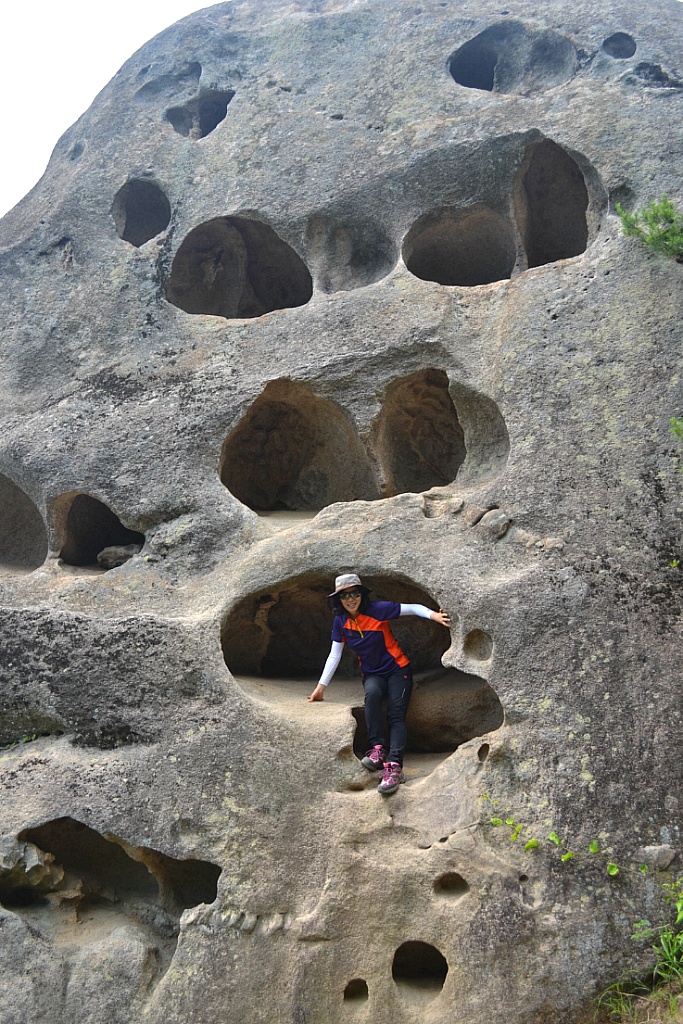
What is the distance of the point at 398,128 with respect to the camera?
29.9 ft

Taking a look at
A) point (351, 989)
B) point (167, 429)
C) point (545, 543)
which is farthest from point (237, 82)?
point (351, 989)

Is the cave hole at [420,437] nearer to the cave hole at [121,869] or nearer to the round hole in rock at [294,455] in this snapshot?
the round hole in rock at [294,455]

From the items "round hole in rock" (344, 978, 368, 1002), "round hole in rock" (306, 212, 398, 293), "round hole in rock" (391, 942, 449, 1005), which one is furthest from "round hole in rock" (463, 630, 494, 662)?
"round hole in rock" (306, 212, 398, 293)

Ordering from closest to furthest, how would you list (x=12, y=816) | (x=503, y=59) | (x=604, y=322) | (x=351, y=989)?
1. (x=351, y=989)
2. (x=12, y=816)
3. (x=604, y=322)
4. (x=503, y=59)

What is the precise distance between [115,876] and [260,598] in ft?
8.11

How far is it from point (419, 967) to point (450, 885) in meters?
0.65

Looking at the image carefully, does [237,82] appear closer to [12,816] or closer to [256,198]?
[256,198]

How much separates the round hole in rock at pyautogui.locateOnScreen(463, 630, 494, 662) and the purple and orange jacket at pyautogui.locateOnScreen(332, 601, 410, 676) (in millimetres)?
678

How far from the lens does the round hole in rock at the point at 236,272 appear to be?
32.0 ft

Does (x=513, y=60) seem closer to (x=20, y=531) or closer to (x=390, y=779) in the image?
(x=20, y=531)

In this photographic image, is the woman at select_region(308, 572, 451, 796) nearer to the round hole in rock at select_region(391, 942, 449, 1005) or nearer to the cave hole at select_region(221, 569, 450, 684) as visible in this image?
the cave hole at select_region(221, 569, 450, 684)

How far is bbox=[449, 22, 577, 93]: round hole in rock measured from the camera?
930 centimetres

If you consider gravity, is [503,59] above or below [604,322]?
above

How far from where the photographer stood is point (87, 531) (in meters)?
8.47
